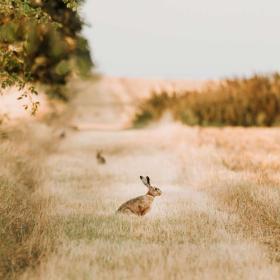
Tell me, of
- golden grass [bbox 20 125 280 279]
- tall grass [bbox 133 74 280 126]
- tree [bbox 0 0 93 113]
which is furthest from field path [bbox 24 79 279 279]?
tall grass [bbox 133 74 280 126]

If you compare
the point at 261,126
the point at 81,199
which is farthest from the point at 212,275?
the point at 261,126

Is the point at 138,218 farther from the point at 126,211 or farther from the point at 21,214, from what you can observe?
the point at 21,214

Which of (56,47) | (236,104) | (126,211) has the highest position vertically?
(236,104)

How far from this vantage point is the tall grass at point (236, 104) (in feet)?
107

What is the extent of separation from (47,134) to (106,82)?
5247 centimetres

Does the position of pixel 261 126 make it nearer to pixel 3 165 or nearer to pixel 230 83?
pixel 230 83

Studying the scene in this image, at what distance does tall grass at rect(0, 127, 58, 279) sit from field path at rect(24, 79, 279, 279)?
240mm

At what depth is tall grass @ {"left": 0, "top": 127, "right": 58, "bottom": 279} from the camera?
7.75 m

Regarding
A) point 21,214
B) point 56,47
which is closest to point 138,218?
point 21,214

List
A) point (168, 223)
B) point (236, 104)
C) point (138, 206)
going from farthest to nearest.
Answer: point (236, 104) < point (138, 206) < point (168, 223)

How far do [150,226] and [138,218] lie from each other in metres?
0.55

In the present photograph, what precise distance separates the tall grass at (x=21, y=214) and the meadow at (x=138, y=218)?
0.02 m

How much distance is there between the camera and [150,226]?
9617 millimetres

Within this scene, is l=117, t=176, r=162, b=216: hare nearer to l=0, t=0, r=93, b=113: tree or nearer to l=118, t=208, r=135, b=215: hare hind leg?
l=118, t=208, r=135, b=215: hare hind leg
